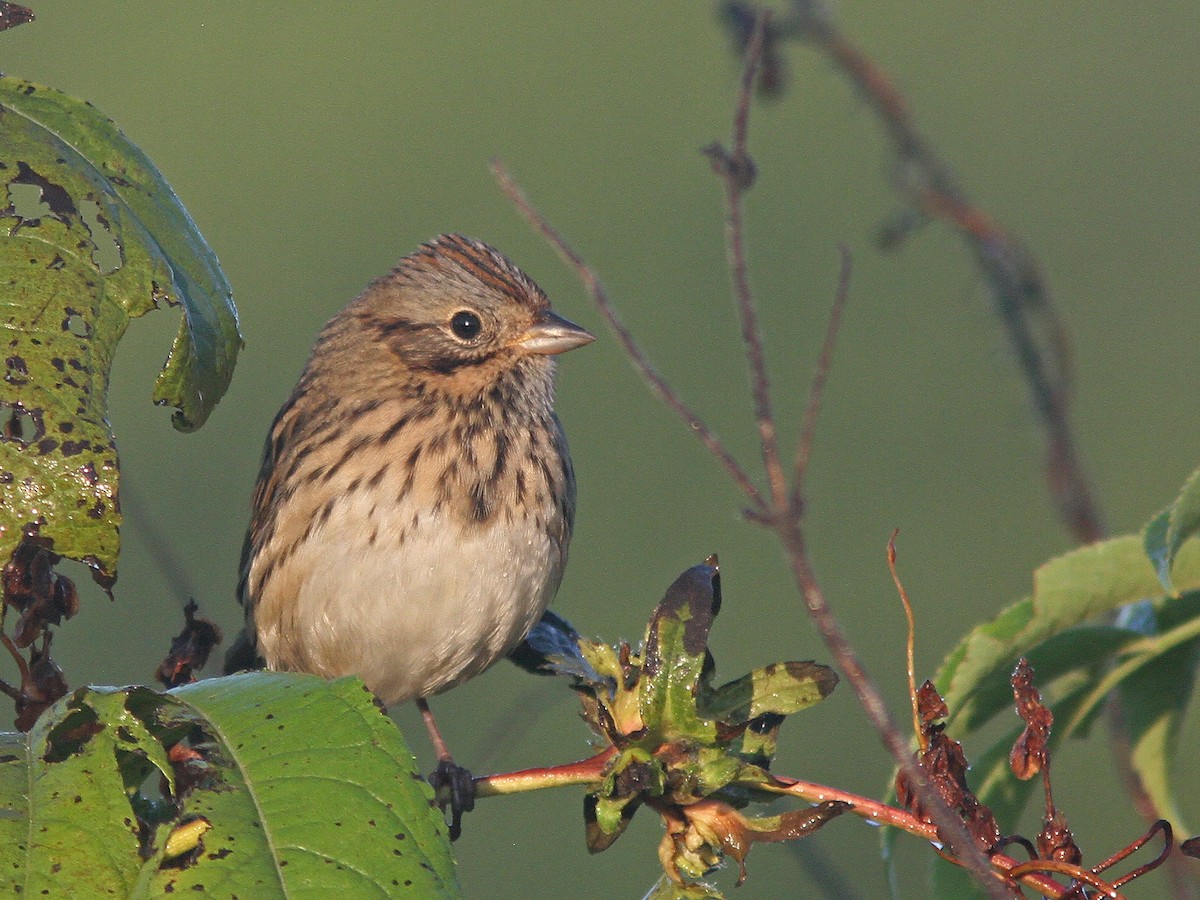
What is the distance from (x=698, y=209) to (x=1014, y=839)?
8.97 m

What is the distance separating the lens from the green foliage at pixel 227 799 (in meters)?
1.89

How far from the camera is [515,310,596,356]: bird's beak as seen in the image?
176 inches

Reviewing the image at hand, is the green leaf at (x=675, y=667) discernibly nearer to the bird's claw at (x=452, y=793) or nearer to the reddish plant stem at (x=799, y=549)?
the reddish plant stem at (x=799, y=549)

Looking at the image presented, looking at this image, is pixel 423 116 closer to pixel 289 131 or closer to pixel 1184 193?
pixel 289 131

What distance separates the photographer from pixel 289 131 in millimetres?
11602

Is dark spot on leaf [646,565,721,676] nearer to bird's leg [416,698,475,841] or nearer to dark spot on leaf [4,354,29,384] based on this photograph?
dark spot on leaf [4,354,29,384]

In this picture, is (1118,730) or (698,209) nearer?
(1118,730)

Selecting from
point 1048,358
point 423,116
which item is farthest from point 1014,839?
point 423,116

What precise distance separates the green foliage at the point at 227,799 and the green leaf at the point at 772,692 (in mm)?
523

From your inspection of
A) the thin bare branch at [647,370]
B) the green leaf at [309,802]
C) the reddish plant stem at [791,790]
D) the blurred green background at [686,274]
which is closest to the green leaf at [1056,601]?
the reddish plant stem at [791,790]

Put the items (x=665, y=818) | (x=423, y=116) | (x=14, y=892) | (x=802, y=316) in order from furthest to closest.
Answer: (x=423, y=116)
(x=802, y=316)
(x=665, y=818)
(x=14, y=892)

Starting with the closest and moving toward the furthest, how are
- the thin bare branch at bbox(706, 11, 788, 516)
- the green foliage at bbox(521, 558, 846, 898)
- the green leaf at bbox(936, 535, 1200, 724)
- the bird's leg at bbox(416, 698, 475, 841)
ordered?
the thin bare branch at bbox(706, 11, 788, 516) → the green foliage at bbox(521, 558, 846, 898) → the green leaf at bbox(936, 535, 1200, 724) → the bird's leg at bbox(416, 698, 475, 841)

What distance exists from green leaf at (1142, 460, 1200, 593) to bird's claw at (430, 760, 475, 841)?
1623mm

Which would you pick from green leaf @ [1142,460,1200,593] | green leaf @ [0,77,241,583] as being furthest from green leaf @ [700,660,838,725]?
green leaf @ [0,77,241,583]
